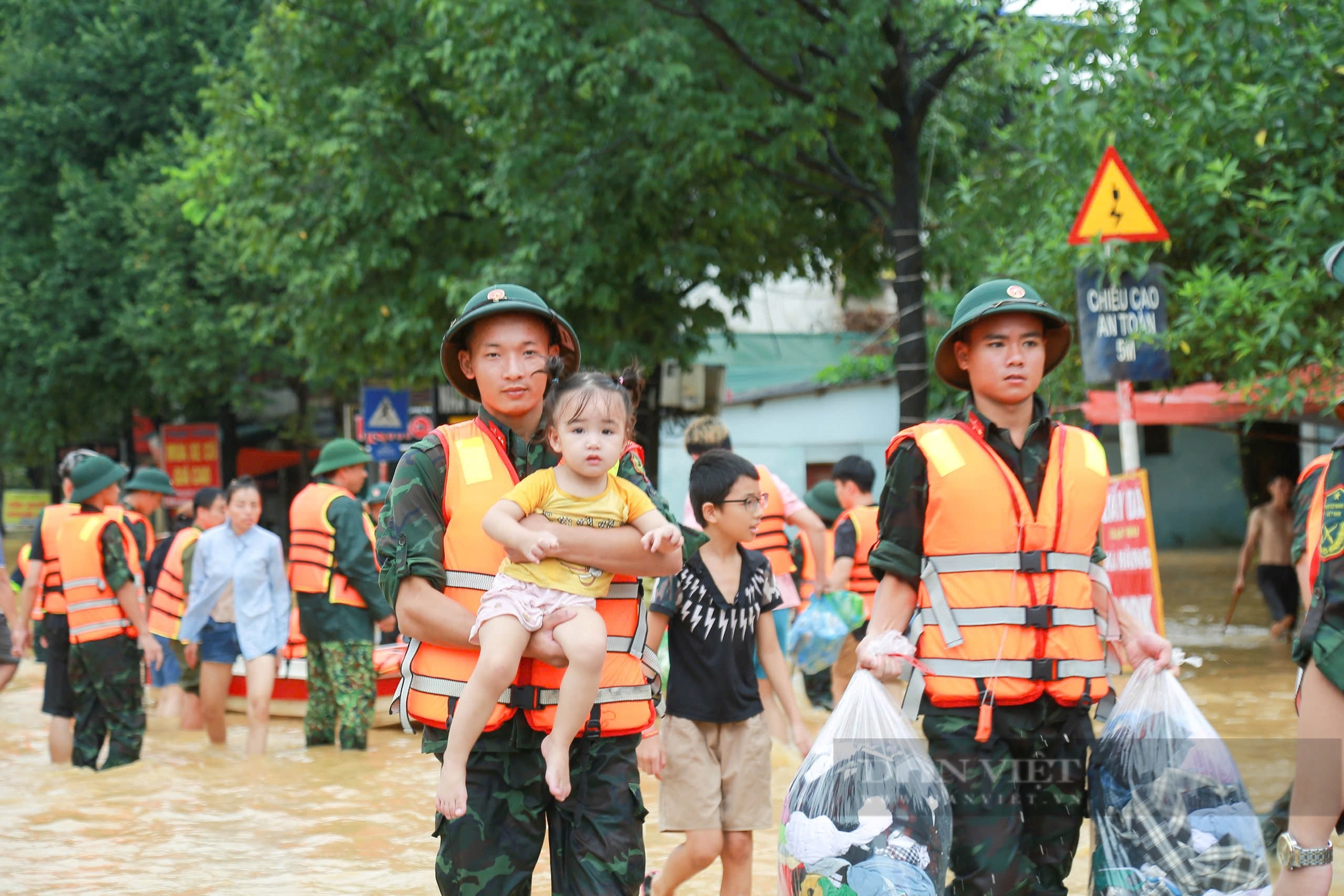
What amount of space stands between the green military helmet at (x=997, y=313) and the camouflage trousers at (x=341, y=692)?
5.73 meters

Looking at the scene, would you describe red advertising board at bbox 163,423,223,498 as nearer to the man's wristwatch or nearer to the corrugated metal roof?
the corrugated metal roof

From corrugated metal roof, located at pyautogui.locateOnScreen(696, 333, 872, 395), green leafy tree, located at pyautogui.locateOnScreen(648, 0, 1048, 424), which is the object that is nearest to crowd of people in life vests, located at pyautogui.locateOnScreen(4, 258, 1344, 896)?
green leafy tree, located at pyautogui.locateOnScreen(648, 0, 1048, 424)

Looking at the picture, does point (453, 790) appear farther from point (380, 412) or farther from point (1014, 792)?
point (380, 412)

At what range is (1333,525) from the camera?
3.59m

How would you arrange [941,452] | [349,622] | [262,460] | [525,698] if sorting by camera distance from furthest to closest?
[262,460]
[349,622]
[941,452]
[525,698]

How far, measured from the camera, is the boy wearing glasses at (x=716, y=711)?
518 centimetres

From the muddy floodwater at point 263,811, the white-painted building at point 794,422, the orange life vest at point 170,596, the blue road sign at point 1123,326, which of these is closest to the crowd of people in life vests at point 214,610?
the muddy floodwater at point 263,811

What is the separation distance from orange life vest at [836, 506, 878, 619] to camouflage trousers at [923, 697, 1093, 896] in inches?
195

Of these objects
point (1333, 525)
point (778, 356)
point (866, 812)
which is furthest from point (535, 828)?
point (778, 356)

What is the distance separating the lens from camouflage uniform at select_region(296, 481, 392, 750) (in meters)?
9.22

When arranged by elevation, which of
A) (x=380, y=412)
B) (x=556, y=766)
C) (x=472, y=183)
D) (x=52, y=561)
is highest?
(x=472, y=183)

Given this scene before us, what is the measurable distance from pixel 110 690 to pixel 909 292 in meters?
8.10

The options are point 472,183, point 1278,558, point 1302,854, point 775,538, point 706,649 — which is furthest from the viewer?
point 472,183

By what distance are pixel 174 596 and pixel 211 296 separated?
1433cm
